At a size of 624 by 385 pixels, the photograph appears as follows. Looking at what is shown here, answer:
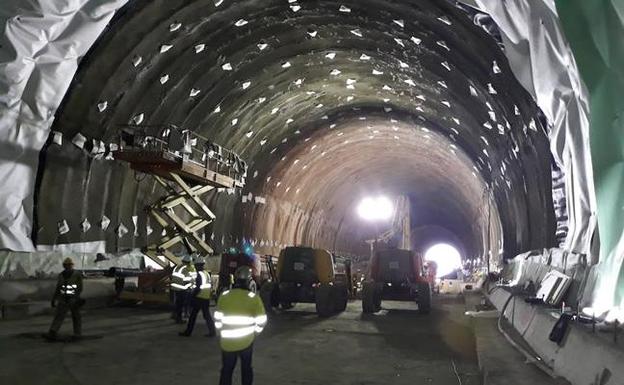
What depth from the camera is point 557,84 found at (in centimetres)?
782

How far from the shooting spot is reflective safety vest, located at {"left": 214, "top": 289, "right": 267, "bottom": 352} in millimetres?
6930

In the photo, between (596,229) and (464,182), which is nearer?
(596,229)

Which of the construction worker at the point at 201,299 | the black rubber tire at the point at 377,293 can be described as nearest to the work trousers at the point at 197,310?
the construction worker at the point at 201,299

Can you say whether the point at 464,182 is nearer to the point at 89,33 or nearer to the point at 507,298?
the point at 507,298

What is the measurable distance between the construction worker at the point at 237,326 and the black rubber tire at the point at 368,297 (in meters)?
11.5

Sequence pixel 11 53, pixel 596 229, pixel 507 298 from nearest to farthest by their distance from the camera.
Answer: pixel 596 229
pixel 11 53
pixel 507 298

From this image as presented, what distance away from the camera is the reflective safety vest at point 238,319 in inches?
273

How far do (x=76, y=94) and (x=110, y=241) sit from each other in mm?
4679

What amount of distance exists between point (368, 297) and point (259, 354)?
8.23m

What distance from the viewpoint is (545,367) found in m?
7.81

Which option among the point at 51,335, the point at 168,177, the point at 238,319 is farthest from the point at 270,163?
the point at 238,319

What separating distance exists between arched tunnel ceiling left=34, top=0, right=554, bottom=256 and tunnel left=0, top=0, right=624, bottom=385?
7 centimetres

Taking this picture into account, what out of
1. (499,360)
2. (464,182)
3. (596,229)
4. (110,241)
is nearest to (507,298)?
(499,360)

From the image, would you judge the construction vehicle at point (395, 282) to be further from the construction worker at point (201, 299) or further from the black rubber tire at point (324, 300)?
the construction worker at point (201, 299)
